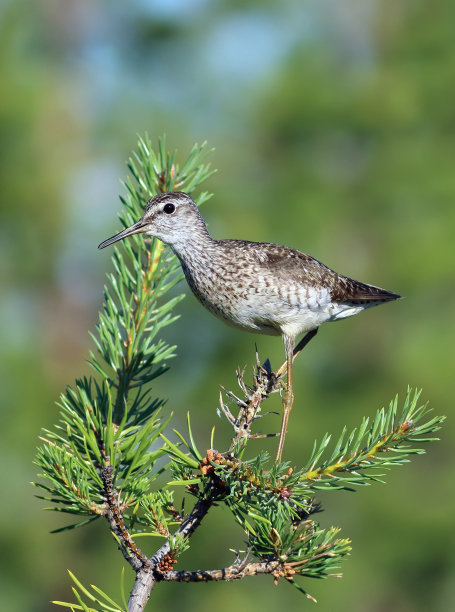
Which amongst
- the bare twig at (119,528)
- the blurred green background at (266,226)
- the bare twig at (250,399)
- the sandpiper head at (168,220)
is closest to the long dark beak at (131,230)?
the sandpiper head at (168,220)

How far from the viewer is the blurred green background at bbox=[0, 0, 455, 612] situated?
1246cm

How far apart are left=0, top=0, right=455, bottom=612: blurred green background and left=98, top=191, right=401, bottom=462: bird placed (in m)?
6.36

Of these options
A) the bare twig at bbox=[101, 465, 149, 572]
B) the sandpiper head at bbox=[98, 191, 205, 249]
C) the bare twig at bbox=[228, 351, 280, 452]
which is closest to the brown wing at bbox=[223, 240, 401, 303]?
the sandpiper head at bbox=[98, 191, 205, 249]

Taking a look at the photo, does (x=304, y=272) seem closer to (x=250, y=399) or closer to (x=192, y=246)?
(x=192, y=246)

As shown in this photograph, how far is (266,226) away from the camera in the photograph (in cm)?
1330

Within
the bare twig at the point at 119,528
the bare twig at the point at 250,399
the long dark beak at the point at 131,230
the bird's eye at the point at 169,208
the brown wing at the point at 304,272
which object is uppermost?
the bird's eye at the point at 169,208

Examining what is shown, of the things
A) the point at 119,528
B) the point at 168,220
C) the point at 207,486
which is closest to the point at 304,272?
A: the point at 168,220

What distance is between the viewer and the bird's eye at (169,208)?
4.45 metres

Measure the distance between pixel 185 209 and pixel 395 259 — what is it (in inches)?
372

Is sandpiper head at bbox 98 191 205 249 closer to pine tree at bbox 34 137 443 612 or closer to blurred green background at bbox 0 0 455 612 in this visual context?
pine tree at bbox 34 137 443 612

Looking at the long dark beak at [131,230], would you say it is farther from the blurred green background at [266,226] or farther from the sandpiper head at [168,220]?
the blurred green background at [266,226]

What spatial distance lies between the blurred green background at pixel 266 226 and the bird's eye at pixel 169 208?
683 cm

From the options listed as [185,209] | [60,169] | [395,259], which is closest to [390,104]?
[395,259]

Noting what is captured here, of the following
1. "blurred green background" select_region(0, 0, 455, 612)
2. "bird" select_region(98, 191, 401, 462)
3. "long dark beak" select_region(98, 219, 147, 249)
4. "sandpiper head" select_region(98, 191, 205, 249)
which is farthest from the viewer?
"blurred green background" select_region(0, 0, 455, 612)
